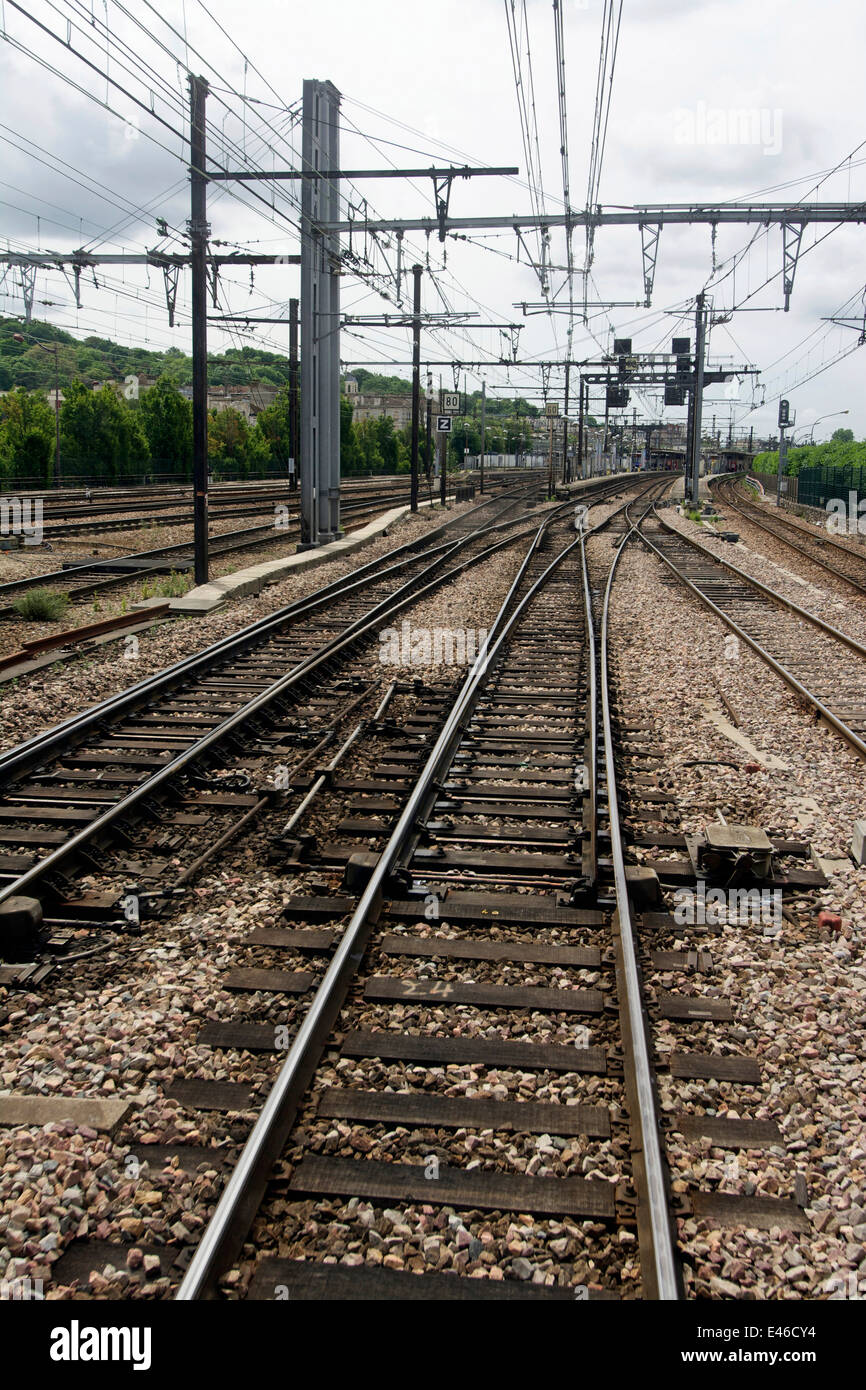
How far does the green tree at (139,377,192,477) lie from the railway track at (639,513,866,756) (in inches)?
1362

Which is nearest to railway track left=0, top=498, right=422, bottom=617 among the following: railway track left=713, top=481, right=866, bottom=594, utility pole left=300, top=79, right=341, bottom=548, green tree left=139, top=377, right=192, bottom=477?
→ utility pole left=300, top=79, right=341, bottom=548

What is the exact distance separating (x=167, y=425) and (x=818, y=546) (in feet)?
111

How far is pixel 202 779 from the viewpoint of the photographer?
301 inches

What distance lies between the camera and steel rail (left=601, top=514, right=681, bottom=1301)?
304cm

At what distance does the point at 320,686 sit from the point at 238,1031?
6537 millimetres

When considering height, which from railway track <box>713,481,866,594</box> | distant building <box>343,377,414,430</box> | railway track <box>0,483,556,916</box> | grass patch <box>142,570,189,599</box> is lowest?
railway track <box>0,483,556,916</box>

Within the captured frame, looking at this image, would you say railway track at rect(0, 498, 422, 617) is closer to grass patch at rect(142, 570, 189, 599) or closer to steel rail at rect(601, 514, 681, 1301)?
grass patch at rect(142, 570, 189, 599)

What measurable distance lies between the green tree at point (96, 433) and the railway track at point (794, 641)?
102ft

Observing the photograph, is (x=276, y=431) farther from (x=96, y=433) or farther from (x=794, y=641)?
(x=794, y=641)

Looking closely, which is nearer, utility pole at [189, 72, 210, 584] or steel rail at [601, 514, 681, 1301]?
steel rail at [601, 514, 681, 1301]

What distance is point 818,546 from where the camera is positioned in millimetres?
29766
